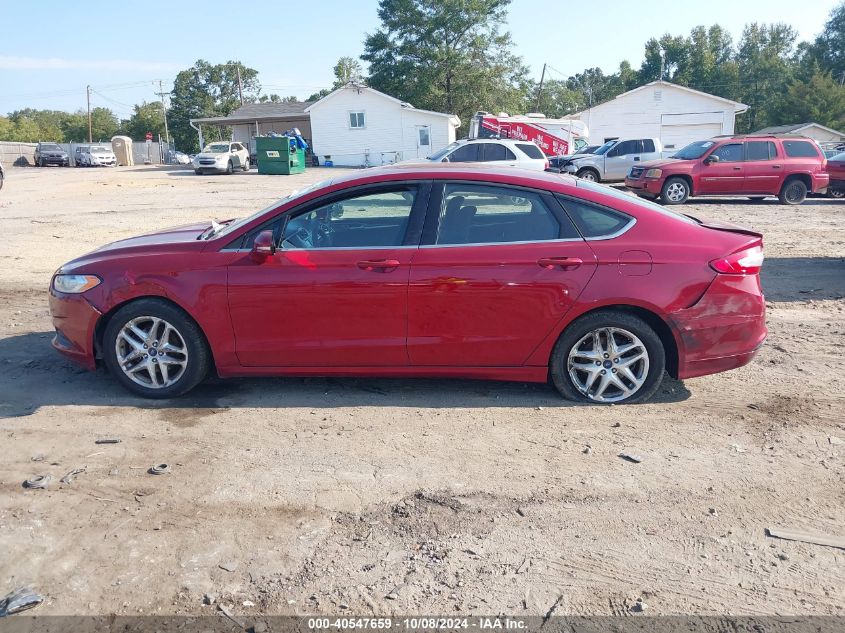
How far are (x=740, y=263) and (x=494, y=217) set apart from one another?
1.67 meters

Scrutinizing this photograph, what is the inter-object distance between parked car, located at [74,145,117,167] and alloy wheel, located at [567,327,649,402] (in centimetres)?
→ 5199

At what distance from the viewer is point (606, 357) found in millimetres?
4594

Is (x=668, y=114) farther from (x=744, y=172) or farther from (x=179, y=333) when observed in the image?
(x=179, y=333)

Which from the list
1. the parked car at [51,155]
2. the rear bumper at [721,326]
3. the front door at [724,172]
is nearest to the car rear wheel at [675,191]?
the front door at [724,172]

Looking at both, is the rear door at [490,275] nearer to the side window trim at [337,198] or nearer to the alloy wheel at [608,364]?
the side window trim at [337,198]

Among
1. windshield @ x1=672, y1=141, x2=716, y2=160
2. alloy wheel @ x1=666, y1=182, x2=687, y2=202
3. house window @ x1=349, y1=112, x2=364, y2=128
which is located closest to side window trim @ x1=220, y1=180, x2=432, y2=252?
alloy wheel @ x1=666, y1=182, x2=687, y2=202

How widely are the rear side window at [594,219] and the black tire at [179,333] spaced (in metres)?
2.72

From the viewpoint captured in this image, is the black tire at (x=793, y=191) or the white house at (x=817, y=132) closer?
the black tire at (x=793, y=191)

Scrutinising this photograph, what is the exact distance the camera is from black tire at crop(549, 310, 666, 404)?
177 inches

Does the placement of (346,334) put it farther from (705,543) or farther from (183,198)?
(183,198)

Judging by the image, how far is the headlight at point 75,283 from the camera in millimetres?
4715

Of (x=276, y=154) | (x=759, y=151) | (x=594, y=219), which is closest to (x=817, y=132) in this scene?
(x=759, y=151)

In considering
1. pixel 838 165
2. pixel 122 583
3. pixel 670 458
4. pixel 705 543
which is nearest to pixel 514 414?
pixel 670 458

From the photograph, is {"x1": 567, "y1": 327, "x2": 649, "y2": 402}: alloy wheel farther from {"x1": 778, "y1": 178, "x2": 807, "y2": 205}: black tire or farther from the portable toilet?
the portable toilet
